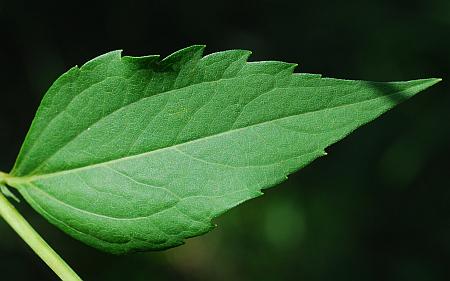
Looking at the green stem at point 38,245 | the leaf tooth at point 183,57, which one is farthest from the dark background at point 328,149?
the leaf tooth at point 183,57

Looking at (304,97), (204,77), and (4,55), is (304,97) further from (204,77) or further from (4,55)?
(4,55)

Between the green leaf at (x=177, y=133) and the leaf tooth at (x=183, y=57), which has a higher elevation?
the leaf tooth at (x=183, y=57)

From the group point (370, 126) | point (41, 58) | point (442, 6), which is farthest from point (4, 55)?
point (442, 6)

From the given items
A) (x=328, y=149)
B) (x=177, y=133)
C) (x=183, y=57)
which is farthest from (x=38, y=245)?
(x=328, y=149)

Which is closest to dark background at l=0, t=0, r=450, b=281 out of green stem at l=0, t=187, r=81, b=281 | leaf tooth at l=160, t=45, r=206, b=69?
green stem at l=0, t=187, r=81, b=281

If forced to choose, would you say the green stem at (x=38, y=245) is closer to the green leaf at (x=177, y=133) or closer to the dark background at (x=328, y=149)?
the green leaf at (x=177, y=133)

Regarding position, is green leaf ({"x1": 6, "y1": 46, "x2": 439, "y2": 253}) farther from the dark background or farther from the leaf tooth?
the dark background

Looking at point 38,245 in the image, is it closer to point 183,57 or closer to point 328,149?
point 183,57
